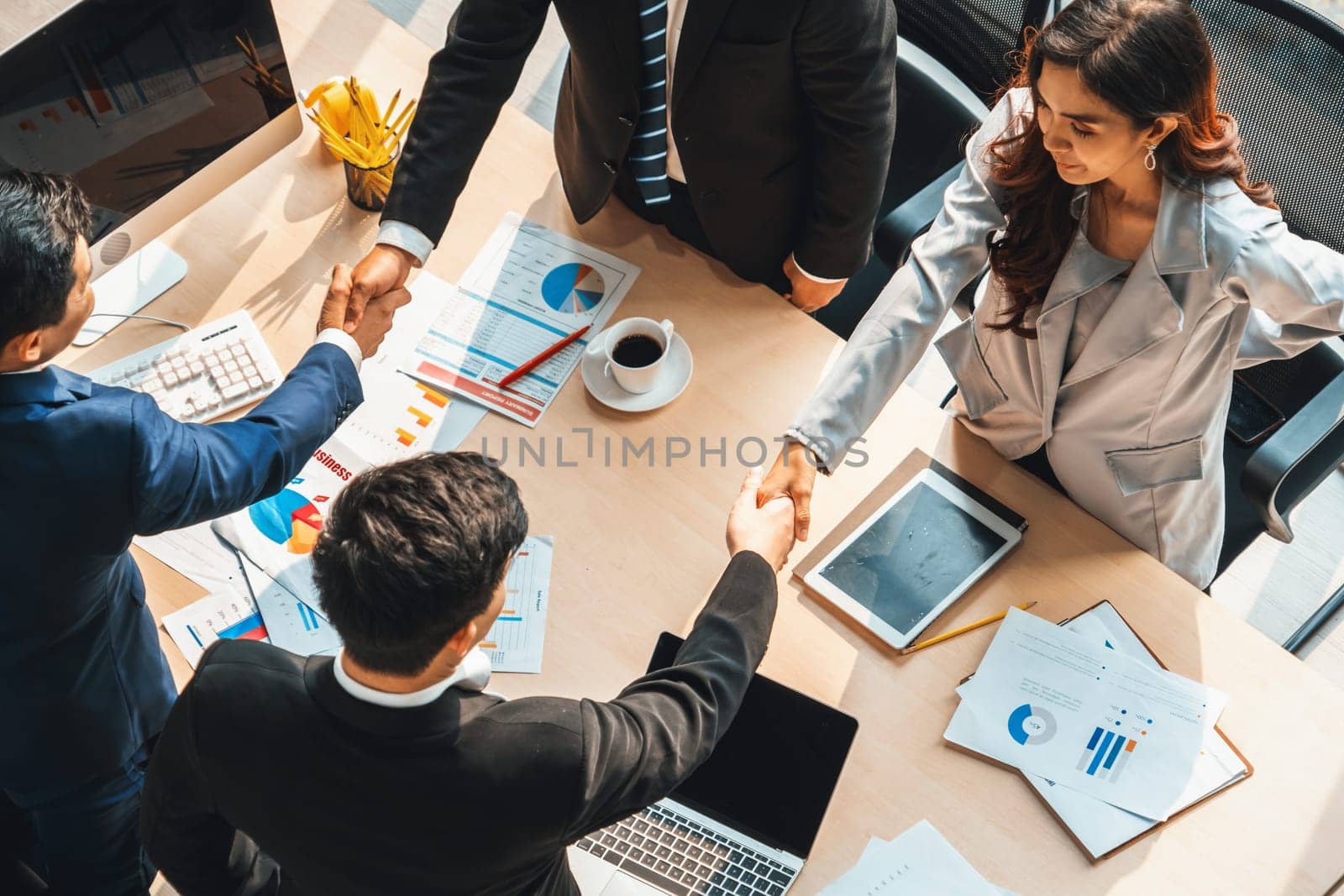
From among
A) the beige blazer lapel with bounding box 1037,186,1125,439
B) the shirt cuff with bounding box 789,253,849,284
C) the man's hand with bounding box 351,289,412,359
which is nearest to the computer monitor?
the man's hand with bounding box 351,289,412,359

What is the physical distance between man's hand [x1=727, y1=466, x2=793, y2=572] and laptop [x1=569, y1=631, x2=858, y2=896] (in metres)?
0.21

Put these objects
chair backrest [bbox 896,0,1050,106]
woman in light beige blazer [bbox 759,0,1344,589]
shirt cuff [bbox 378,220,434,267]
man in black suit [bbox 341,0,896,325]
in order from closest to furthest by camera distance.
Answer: woman in light beige blazer [bbox 759,0,1344,589] → man in black suit [bbox 341,0,896,325] → shirt cuff [bbox 378,220,434,267] → chair backrest [bbox 896,0,1050,106]

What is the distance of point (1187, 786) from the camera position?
133 centimetres

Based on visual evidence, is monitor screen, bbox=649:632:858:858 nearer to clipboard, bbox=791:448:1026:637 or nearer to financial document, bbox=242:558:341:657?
clipboard, bbox=791:448:1026:637

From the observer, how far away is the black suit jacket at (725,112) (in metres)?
1.45

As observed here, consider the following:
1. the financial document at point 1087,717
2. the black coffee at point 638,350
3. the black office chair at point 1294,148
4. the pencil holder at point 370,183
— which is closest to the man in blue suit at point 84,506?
the pencil holder at point 370,183

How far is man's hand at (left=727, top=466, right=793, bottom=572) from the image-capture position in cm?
136

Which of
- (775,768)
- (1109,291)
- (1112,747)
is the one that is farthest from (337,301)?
(1112,747)

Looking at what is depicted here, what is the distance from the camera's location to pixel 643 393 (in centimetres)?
160

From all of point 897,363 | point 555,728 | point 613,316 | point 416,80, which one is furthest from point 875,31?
point 555,728

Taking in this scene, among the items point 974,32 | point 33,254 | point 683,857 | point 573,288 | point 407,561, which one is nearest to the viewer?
point 407,561

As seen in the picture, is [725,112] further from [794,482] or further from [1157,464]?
[1157,464]

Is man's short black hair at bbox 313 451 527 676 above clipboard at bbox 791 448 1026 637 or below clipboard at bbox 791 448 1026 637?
above

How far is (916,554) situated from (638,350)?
51 cm
